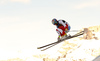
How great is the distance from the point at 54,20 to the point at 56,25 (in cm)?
85

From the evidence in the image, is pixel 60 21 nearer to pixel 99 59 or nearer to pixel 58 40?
pixel 58 40

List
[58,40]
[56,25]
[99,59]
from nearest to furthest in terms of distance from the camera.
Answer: [99,59], [58,40], [56,25]

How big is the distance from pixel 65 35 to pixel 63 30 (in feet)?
1.79

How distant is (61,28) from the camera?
17.4m

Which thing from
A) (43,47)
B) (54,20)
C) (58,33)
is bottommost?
(43,47)

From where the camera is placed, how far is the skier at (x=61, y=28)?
1684 cm

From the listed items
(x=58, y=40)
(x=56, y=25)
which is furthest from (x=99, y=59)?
(x=56, y=25)

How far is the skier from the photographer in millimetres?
16844

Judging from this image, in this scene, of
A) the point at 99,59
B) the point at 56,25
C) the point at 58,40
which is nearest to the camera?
the point at 99,59

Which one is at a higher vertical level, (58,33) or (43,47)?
(58,33)

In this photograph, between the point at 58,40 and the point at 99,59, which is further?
the point at 58,40

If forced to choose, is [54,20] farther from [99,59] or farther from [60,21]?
[99,59]

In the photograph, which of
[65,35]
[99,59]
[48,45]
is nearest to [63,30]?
[65,35]

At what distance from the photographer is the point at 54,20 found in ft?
55.1
